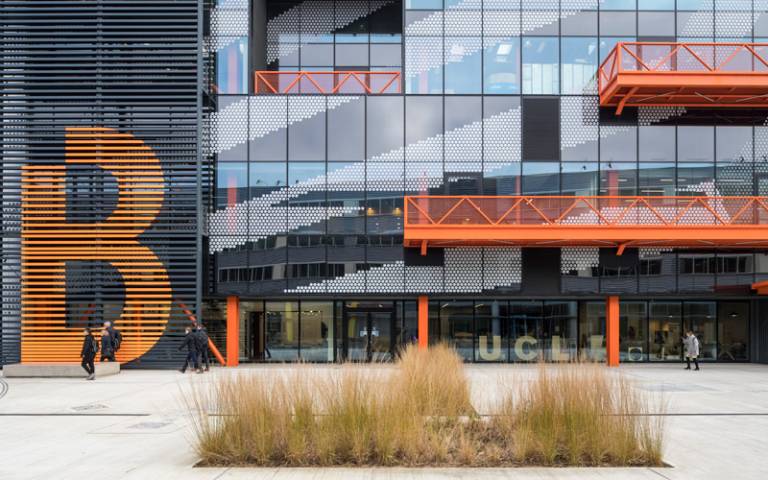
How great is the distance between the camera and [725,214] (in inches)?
877

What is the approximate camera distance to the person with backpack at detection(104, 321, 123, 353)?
69.0ft

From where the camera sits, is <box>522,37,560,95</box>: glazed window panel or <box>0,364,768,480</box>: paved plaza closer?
<box>0,364,768,480</box>: paved plaza

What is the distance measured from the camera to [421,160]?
23750 mm

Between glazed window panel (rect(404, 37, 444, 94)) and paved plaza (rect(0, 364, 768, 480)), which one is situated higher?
glazed window panel (rect(404, 37, 444, 94))

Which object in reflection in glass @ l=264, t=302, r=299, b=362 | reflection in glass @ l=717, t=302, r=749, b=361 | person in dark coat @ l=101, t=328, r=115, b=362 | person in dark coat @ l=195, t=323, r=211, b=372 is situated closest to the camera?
person in dark coat @ l=101, t=328, r=115, b=362

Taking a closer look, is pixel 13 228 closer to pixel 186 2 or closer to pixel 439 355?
pixel 186 2

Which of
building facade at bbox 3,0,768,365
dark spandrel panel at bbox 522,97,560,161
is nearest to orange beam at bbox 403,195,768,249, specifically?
building facade at bbox 3,0,768,365

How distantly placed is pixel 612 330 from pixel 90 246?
1840 cm

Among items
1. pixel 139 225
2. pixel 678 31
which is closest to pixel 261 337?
pixel 139 225

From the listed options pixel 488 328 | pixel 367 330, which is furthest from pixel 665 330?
pixel 367 330

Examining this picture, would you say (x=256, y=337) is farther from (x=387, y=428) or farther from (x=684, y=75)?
(x=684, y=75)

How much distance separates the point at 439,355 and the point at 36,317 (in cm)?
1556

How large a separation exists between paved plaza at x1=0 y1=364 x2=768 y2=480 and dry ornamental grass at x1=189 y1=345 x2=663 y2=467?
0.85ft

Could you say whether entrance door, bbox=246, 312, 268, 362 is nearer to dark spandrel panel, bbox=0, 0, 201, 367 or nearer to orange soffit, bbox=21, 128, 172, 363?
dark spandrel panel, bbox=0, 0, 201, 367
